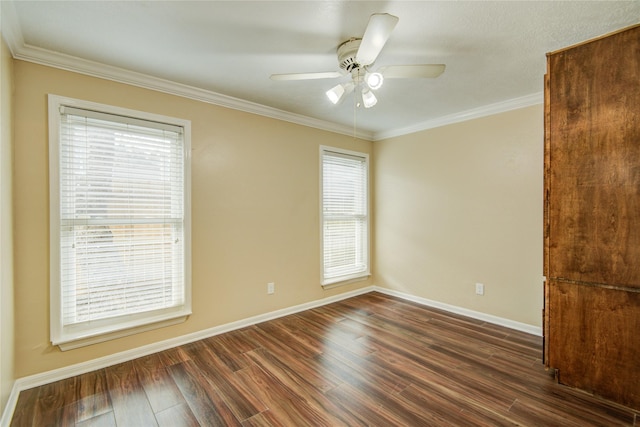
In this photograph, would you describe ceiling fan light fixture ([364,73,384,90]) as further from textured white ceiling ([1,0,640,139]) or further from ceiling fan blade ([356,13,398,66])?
textured white ceiling ([1,0,640,139])

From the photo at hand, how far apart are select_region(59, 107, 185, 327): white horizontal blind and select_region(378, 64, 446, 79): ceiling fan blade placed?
6.61 ft

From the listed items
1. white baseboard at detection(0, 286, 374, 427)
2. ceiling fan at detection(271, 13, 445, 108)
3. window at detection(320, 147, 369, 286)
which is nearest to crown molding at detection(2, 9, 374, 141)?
window at detection(320, 147, 369, 286)

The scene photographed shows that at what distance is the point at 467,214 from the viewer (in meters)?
3.46

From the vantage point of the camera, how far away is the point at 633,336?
1781 millimetres

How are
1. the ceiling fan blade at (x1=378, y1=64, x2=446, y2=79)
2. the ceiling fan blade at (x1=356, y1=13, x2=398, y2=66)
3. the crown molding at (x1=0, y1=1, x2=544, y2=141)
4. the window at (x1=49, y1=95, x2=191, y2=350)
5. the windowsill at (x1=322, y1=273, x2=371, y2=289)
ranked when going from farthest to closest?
the windowsill at (x1=322, y1=273, x2=371, y2=289), the window at (x1=49, y1=95, x2=191, y2=350), the crown molding at (x1=0, y1=1, x2=544, y2=141), the ceiling fan blade at (x1=378, y1=64, x2=446, y2=79), the ceiling fan blade at (x1=356, y1=13, x2=398, y2=66)

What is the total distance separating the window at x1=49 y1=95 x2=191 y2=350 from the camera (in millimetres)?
2195

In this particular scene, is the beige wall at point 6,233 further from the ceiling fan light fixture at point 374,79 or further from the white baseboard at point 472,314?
the white baseboard at point 472,314

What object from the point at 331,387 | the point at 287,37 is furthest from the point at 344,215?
the point at 287,37

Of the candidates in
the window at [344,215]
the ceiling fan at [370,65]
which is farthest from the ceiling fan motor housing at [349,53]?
the window at [344,215]

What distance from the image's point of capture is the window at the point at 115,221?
220 cm

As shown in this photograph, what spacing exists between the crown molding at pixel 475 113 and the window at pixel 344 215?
72cm

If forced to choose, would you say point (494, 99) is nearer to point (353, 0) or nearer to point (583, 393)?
point (353, 0)

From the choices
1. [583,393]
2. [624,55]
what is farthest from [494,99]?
[583,393]

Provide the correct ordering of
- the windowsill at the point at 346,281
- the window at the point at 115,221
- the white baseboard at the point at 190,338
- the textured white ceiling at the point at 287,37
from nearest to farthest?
the textured white ceiling at the point at 287,37 < the white baseboard at the point at 190,338 < the window at the point at 115,221 < the windowsill at the point at 346,281
